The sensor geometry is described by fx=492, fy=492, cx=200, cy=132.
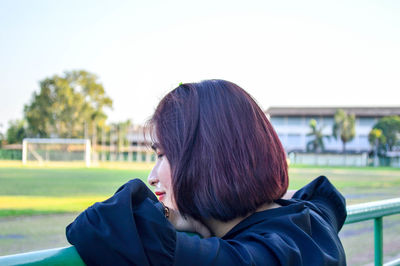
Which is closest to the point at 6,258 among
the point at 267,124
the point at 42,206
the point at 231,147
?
the point at 231,147

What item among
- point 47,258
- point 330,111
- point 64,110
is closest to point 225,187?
point 47,258

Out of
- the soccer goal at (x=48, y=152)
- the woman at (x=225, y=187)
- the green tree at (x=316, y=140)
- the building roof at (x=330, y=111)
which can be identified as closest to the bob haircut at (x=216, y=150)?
the woman at (x=225, y=187)

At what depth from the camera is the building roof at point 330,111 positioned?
6075 centimetres

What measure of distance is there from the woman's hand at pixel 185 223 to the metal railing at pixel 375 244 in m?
0.23

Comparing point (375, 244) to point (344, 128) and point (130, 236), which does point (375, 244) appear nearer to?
point (130, 236)

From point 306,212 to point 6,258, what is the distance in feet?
1.78

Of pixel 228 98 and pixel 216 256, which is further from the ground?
pixel 228 98

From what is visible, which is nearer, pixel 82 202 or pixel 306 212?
pixel 306 212

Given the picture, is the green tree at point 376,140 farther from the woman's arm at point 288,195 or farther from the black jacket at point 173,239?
the black jacket at point 173,239

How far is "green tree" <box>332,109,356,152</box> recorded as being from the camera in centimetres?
5678

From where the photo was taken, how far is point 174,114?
0.91 m

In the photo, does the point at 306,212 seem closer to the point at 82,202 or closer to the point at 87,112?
the point at 82,202

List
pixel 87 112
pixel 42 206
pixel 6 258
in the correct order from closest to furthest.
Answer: pixel 6 258 → pixel 42 206 → pixel 87 112

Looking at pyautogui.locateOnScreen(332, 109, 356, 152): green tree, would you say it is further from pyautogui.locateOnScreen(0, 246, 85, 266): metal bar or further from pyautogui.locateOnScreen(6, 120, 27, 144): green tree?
pyautogui.locateOnScreen(0, 246, 85, 266): metal bar
